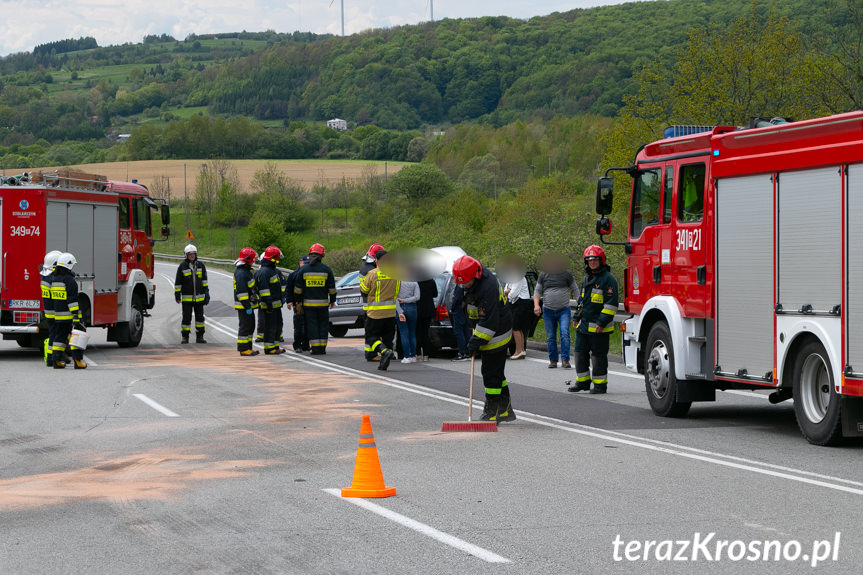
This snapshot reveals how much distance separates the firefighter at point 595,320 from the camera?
14297 millimetres

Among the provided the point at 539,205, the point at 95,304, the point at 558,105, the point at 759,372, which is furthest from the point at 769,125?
the point at 558,105

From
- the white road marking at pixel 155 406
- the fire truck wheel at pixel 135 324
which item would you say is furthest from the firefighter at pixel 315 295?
the white road marking at pixel 155 406

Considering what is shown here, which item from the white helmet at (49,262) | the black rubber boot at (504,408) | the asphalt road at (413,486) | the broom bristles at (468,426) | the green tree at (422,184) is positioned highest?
the green tree at (422,184)

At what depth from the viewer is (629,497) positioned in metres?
7.70

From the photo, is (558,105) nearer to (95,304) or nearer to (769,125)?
(95,304)

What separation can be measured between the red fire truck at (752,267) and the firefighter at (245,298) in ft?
29.6

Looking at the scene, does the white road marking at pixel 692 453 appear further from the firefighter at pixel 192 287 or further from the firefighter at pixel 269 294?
the firefighter at pixel 192 287

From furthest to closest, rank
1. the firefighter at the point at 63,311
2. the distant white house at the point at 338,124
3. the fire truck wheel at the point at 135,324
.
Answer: the distant white house at the point at 338,124 < the fire truck wheel at the point at 135,324 < the firefighter at the point at 63,311

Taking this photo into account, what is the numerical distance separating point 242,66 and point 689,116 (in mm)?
150788

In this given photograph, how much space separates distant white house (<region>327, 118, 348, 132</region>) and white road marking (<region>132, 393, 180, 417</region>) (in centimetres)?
13172

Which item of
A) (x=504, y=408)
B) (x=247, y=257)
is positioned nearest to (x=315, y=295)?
(x=247, y=257)

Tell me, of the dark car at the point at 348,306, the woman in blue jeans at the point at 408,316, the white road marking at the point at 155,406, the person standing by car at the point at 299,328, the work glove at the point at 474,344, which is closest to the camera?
the work glove at the point at 474,344

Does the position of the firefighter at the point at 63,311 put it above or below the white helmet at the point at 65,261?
below

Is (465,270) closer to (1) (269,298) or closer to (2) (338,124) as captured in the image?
(1) (269,298)
